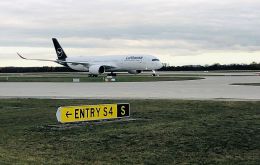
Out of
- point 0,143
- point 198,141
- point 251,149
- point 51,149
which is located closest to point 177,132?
point 198,141

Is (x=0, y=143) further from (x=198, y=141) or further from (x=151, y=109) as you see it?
(x=151, y=109)

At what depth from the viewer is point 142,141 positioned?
12.4 m

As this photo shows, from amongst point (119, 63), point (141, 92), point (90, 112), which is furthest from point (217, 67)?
point (90, 112)

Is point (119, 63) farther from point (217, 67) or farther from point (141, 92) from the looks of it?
point (217, 67)

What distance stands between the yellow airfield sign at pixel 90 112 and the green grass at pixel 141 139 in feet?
0.91

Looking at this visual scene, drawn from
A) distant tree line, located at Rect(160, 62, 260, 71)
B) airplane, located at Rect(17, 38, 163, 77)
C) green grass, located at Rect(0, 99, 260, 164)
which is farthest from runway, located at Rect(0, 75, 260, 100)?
distant tree line, located at Rect(160, 62, 260, 71)

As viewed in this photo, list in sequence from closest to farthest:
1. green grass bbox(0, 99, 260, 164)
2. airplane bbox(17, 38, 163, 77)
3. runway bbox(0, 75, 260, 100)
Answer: green grass bbox(0, 99, 260, 164) < runway bbox(0, 75, 260, 100) < airplane bbox(17, 38, 163, 77)

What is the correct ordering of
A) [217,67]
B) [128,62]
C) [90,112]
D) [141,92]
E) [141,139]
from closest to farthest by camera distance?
[141,139] → [90,112] → [141,92] → [128,62] → [217,67]

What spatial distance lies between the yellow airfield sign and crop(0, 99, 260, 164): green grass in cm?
28

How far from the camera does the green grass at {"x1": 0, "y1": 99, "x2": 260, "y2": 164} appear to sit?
10391 mm

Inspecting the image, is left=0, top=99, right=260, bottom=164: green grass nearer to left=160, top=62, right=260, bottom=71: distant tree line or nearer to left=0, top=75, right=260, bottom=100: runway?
left=0, top=75, right=260, bottom=100: runway

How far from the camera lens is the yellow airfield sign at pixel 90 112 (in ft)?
49.2

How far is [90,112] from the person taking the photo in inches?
612

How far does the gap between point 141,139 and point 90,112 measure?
3.30 m
